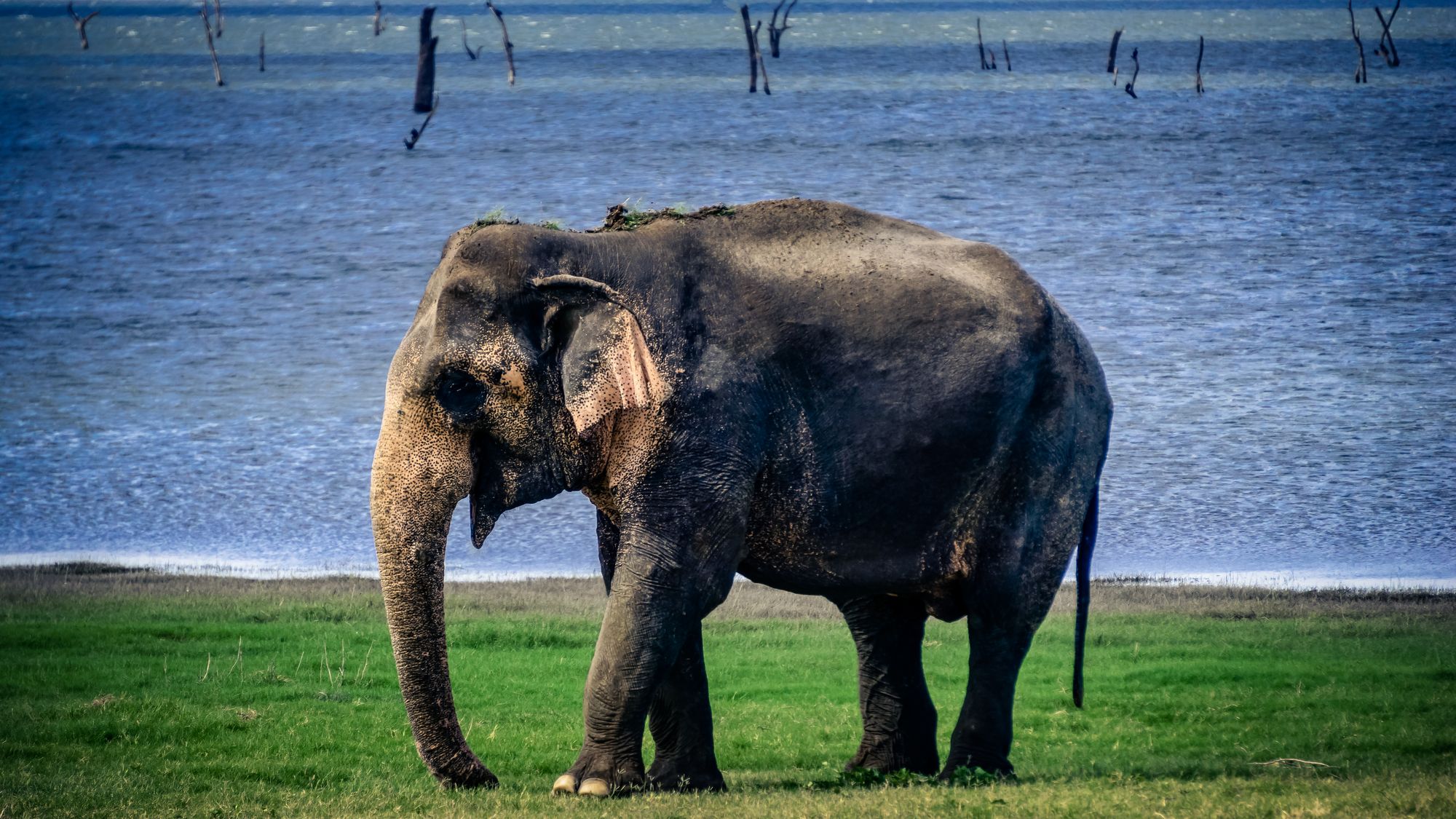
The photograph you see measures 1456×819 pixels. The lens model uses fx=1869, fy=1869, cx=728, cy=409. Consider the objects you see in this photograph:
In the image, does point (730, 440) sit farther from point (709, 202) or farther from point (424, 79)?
point (424, 79)

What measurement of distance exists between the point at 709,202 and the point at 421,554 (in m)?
50.0

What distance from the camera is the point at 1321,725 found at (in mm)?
13266

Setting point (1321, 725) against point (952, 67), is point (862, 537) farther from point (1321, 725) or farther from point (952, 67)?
point (952, 67)

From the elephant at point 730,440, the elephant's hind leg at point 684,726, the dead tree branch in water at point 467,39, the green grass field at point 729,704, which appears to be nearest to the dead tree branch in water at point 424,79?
the dead tree branch in water at point 467,39

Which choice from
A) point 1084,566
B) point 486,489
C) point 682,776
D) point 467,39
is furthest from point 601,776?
point 467,39

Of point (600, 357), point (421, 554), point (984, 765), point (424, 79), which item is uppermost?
point (600, 357)

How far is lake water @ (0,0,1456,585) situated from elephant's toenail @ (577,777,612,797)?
16001mm

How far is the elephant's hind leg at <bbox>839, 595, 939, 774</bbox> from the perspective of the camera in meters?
11.4

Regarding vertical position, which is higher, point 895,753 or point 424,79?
point 895,753

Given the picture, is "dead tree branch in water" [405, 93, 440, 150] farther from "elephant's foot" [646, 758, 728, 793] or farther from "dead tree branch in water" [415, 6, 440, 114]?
"elephant's foot" [646, 758, 728, 793]

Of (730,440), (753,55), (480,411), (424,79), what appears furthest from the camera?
(753,55)

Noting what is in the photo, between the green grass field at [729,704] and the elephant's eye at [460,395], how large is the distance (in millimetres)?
1935

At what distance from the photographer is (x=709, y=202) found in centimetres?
5884

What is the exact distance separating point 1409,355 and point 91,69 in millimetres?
88579
